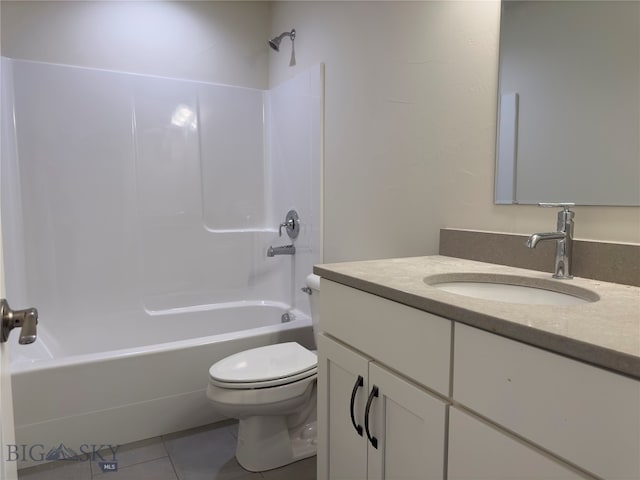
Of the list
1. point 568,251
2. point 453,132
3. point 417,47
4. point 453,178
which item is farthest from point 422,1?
point 568,251

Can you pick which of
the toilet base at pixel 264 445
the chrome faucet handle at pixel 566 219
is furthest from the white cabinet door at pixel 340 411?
the chrome faucet handle at pixel 566 219

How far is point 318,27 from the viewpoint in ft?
7.62

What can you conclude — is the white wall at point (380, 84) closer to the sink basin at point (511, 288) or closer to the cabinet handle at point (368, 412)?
the sink basin at point (511, 288)

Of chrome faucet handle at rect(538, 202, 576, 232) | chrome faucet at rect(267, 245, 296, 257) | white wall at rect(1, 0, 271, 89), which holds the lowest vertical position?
chrome faucet at rect(267, 245, 296, 257)

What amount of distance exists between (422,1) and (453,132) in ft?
1.80

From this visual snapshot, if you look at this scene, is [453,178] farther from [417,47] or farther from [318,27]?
[318,27]

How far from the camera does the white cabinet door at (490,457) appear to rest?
693 mm

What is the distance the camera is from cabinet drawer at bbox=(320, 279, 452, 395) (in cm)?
88

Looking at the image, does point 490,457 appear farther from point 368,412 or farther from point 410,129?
point 410,129

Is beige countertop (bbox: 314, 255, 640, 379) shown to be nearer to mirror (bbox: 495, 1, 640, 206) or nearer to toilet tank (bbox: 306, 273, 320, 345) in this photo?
mirror (bbox: 495, 1, 640, 206)

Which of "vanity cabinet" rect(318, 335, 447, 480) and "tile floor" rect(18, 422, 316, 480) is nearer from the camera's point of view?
"vanity cabinet" rect(318, 335, 447, 480)

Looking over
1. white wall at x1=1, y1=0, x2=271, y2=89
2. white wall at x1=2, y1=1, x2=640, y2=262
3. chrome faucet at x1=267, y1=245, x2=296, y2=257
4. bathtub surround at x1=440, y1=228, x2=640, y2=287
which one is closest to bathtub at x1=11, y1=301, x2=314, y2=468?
chrome faucet at x1=267, y1=245, x2=296, y2=257

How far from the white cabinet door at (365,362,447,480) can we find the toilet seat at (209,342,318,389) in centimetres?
62

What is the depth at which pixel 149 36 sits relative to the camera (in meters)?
2.58
